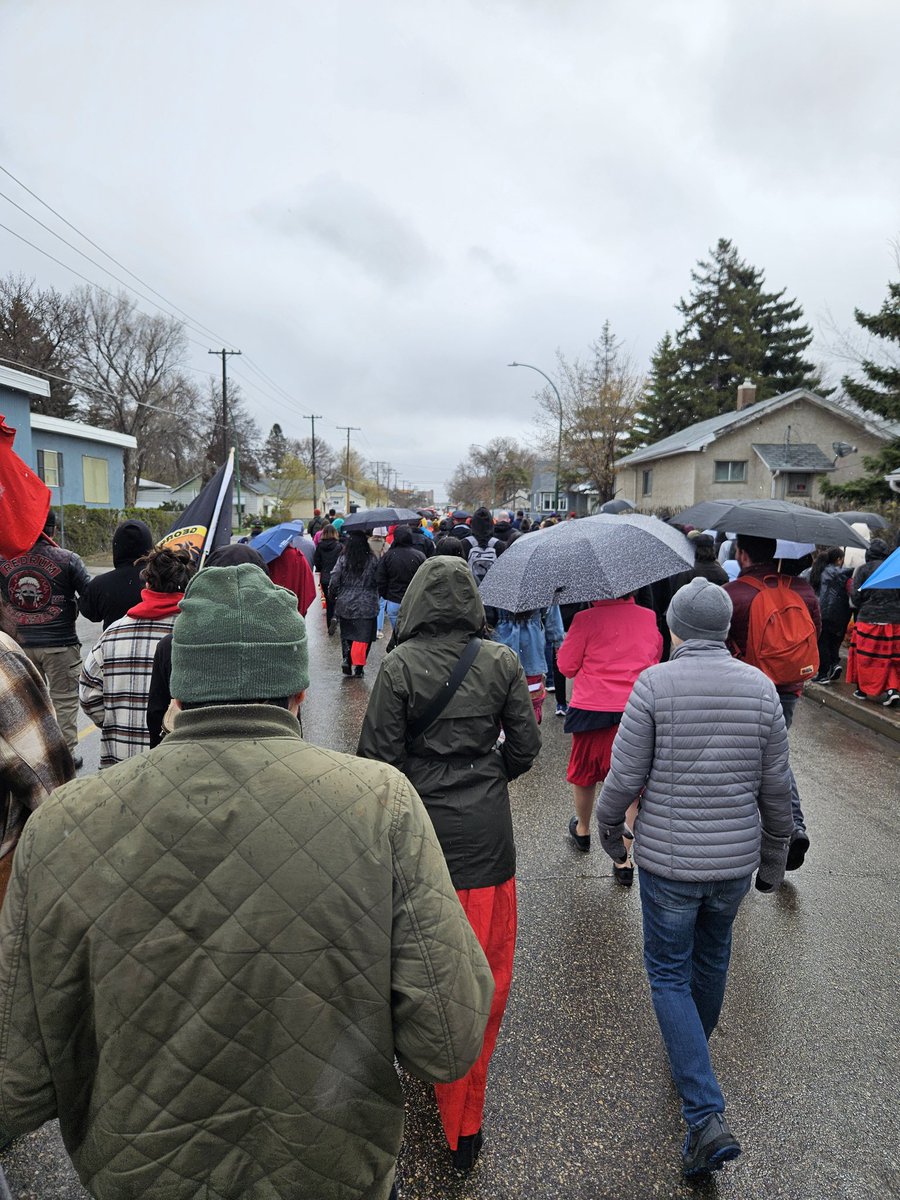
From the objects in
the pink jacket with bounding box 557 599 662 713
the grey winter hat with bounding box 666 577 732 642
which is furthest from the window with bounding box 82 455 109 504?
the grey winter hat with bounding box 666 577 732 642

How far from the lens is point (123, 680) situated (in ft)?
A: 11.0

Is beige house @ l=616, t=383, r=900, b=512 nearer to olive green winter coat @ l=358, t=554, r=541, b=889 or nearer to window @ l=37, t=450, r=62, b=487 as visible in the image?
window @ l=37, t=450, r=62, b=487

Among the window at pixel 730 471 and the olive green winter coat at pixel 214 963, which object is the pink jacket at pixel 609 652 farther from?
the window at pixel 730 471

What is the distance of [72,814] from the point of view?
1.29 metres

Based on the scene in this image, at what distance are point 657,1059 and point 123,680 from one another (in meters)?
2.77

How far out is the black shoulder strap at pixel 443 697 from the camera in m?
2.63

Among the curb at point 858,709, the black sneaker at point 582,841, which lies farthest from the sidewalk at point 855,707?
the black sneaker at point 582,841

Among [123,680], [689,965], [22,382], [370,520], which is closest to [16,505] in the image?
[123,680]

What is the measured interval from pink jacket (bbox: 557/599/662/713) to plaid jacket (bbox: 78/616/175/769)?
2.28 metres

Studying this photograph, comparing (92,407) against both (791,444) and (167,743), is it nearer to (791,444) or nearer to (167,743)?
(791,444)

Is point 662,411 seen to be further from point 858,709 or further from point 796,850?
point 796,850

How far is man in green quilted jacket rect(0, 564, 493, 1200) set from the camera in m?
1.25

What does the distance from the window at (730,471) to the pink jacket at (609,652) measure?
31776 mm

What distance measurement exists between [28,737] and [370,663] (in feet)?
26.5
